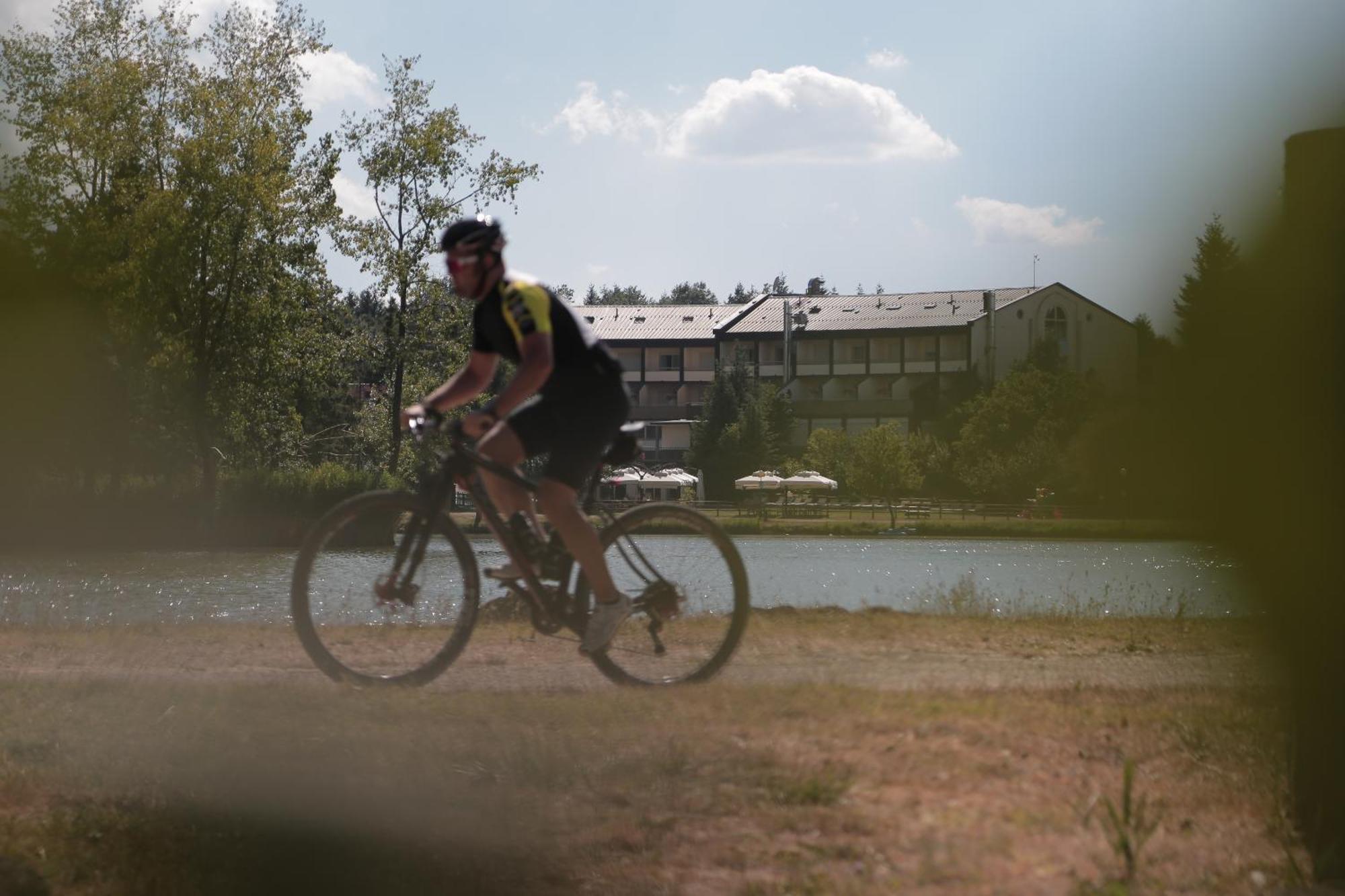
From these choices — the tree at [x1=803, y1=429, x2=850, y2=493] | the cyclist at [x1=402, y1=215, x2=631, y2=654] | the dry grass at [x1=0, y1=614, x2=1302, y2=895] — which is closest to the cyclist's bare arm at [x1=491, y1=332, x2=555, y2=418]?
the cyclist at [x1=402, y1=215, x2=631, y2=654]

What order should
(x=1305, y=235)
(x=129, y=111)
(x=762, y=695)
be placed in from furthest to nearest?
(x=129, y=111), (x=762, y=695), (x=1305, y=235)

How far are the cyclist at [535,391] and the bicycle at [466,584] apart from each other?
0.10 meters

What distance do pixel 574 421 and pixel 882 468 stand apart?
85.9 metres

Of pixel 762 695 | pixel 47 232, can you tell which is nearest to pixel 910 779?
pixel 762 695

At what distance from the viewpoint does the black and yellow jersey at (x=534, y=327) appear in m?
5.89

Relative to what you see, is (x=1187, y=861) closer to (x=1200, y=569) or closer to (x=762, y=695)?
(x=1200, y=569)

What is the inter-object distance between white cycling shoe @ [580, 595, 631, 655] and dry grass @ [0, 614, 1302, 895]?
24cm

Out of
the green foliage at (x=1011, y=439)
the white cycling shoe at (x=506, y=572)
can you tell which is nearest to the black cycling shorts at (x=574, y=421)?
the white cycling shoe at (x=506, y=572)

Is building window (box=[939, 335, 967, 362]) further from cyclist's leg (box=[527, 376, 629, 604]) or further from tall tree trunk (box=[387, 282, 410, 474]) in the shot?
cyclist's leg (box=[527, 376, 629, 604])

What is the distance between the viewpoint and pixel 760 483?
82.8 meters

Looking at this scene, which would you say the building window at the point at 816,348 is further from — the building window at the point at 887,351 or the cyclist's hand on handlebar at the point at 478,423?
the cyclist's hand on handlebar at the point at 478,423

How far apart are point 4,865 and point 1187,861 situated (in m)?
4.79

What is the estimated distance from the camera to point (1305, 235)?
5.09 metres

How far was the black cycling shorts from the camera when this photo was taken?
245 inches
